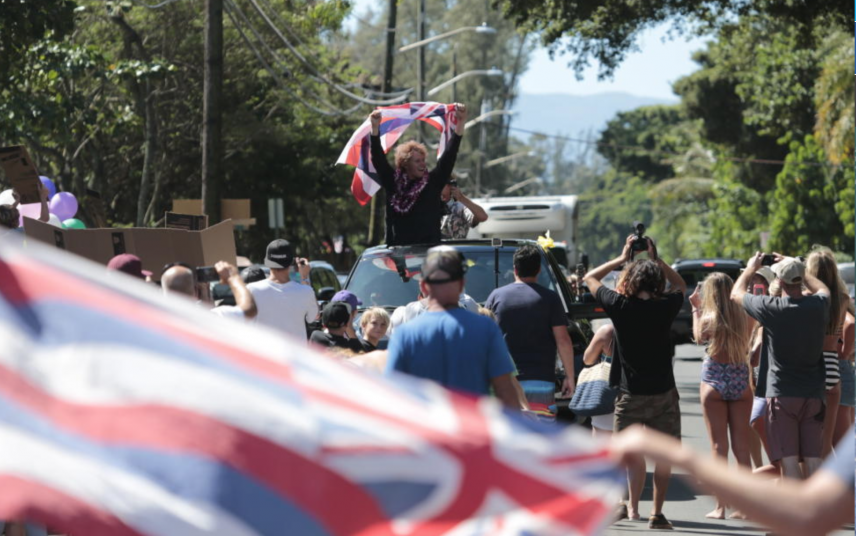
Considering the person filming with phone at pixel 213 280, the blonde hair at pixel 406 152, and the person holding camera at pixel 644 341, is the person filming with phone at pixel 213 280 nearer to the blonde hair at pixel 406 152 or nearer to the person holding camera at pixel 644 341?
the blonde hair at pixel 406 152

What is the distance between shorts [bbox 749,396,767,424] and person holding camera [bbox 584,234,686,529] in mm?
666

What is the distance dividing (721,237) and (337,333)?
71.0 m

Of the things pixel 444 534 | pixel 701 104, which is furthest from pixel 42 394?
pixel 701 104

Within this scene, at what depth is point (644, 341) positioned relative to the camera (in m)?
8.59

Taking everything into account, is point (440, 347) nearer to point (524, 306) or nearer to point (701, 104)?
point (524, 306)

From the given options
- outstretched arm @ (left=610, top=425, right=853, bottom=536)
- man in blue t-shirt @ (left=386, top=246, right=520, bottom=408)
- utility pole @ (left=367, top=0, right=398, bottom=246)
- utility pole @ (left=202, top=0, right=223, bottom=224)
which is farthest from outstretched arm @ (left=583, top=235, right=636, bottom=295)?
utility pole @ (left=367, top=0, right=398, bottom=246)

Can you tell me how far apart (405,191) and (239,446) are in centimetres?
604

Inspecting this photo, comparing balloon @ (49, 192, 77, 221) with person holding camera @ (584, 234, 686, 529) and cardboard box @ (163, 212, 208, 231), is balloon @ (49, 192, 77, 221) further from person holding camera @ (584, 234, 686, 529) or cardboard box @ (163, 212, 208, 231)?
person holding camera @ (584, 234, 686, 529)

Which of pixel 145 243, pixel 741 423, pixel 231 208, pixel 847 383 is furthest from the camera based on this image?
pixel 231 208

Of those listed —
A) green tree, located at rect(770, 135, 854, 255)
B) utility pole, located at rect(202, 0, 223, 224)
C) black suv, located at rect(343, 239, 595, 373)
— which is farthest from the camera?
green tree, located at rect(770, 135, 854, 255)

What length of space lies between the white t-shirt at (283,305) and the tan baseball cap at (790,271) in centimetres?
301

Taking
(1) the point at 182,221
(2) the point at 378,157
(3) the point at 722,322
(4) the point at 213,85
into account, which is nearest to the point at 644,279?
(3) the point at 722,322

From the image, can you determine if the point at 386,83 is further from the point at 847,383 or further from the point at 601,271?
the point at 601,271

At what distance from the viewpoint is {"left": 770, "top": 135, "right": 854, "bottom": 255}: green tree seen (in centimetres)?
5216
